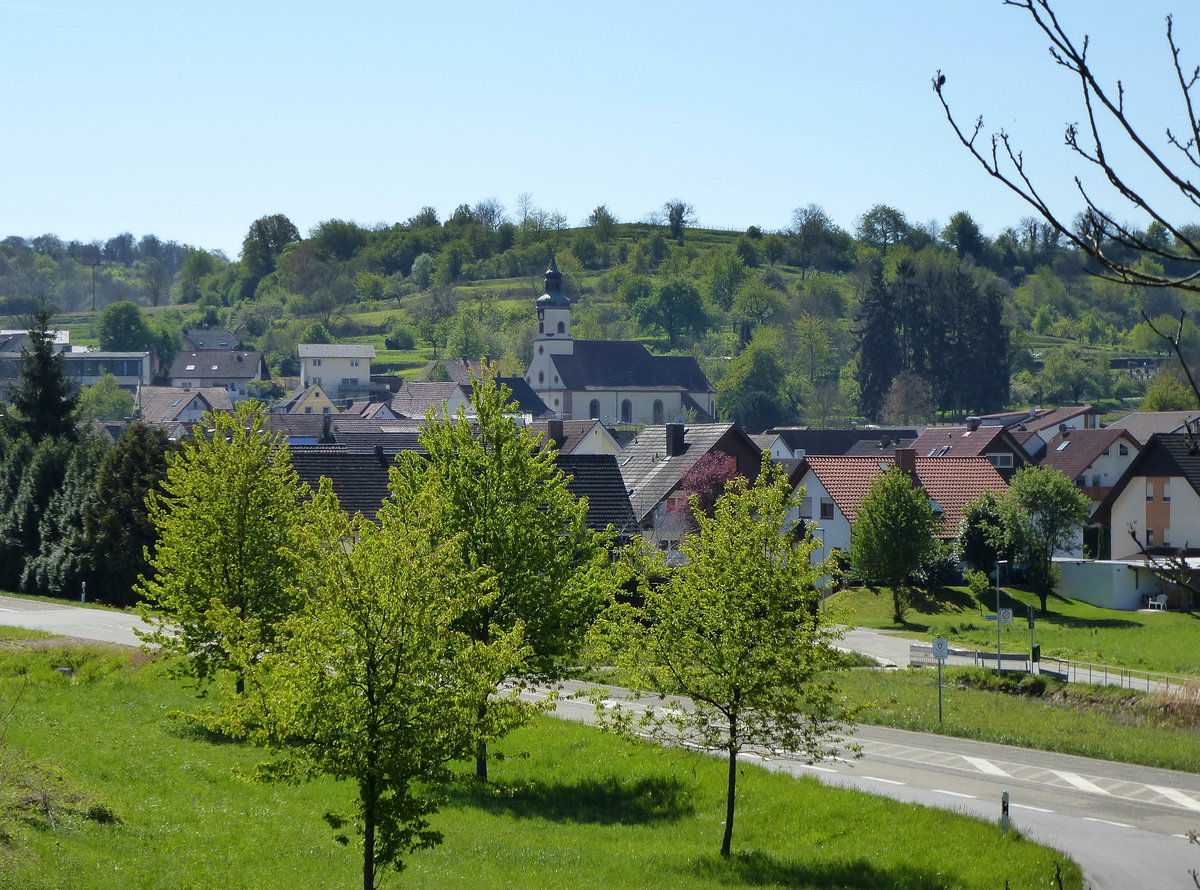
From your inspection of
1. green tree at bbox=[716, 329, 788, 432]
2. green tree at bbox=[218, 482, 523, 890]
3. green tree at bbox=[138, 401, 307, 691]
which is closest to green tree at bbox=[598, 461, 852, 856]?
green tree at bbox=[218, 482, 523, 890]

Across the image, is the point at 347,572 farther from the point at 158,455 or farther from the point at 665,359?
the point at 665,359

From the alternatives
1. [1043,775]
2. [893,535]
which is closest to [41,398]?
[893,535]

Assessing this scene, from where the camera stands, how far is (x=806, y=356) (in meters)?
163

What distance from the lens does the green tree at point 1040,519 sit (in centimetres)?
5847

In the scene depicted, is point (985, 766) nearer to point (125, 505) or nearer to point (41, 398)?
point (125, 505)

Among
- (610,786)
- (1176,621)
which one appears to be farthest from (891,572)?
(610,786)

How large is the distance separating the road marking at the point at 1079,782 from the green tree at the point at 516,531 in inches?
355

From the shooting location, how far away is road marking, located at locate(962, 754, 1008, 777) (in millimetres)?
25281

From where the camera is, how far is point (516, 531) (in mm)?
23953

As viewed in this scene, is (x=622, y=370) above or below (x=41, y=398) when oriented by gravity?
above

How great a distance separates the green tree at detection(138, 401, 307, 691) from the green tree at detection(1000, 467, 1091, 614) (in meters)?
39.5

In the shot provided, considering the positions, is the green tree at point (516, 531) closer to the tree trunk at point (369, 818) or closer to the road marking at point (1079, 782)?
the tree trunk at point (369, 818)

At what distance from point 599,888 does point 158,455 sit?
30.6m

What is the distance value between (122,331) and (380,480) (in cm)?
12711
